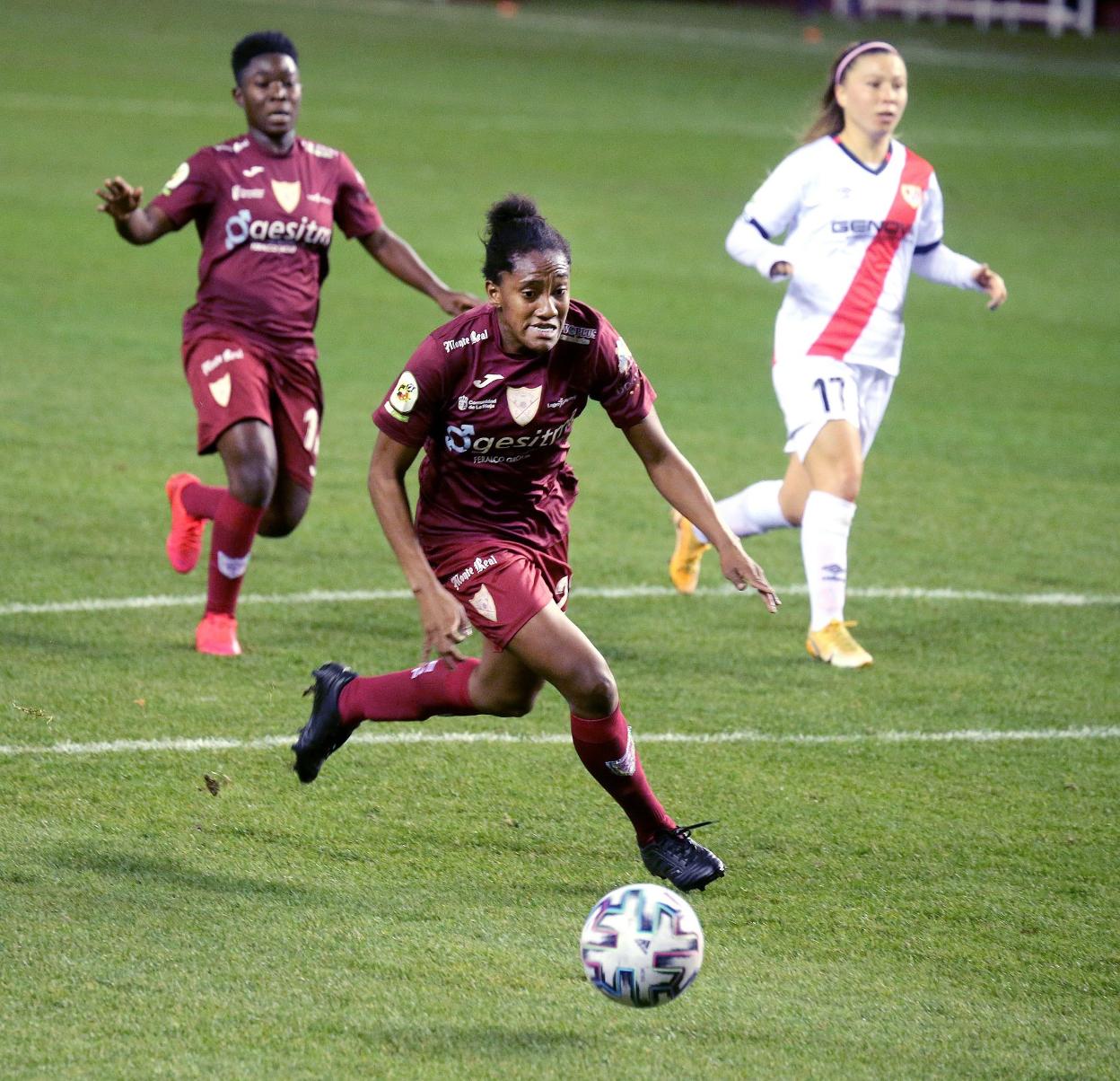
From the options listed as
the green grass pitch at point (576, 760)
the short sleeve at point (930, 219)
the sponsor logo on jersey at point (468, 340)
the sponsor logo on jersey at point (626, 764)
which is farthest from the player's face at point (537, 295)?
the short sleeve at point (930, 219)

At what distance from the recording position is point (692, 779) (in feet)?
21.0

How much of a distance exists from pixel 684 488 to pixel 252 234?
287 cm

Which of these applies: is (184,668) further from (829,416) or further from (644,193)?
(644,193)

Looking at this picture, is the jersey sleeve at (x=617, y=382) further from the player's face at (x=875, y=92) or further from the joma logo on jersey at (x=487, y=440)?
the player's face at (x=875, y=92)

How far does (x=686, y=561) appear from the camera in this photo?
28.8 ft

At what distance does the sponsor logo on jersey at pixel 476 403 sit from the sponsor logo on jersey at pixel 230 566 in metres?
2.45

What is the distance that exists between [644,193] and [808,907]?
17.0 meters

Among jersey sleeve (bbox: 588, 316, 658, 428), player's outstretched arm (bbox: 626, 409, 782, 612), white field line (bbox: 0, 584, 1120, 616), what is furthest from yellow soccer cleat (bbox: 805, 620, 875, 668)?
jersey sleeve (bbox: 588, 316, 658, 428)

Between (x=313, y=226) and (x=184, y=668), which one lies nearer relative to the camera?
(x=184, y=668)

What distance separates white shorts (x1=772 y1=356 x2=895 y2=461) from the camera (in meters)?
8.06

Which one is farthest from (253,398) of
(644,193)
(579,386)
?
(644,193)

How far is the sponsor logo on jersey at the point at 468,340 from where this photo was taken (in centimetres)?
542

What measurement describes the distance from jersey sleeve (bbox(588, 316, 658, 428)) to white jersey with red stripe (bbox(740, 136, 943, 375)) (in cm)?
269

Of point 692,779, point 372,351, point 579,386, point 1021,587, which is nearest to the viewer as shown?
point 579,386
